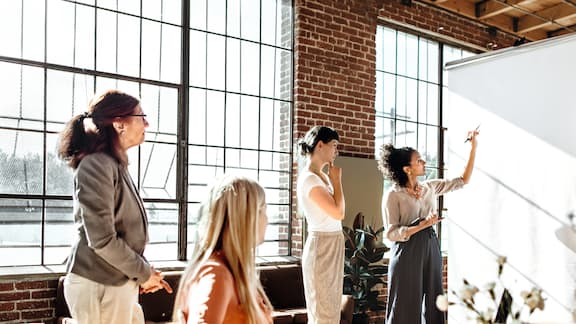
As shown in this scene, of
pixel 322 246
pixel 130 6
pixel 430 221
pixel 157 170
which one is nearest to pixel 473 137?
pixel 430 221

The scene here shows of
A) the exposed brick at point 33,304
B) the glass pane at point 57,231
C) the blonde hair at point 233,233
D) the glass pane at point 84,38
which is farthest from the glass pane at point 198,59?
the blonde hair at point 233,233

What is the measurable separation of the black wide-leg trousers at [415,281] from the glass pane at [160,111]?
2.18 m

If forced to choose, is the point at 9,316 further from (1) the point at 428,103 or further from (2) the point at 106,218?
(1) the point at 428,103

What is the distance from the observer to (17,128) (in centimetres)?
428

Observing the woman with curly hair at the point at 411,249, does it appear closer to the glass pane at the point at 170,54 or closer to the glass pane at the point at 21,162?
the glass pane at the point at 170,54

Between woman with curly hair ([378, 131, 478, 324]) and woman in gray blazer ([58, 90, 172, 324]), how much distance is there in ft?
6.54

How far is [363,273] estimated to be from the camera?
17.8 feet

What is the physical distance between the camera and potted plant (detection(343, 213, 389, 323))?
5.36 meters

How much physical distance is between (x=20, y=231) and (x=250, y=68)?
2.51m

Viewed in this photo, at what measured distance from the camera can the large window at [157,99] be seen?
4309mm

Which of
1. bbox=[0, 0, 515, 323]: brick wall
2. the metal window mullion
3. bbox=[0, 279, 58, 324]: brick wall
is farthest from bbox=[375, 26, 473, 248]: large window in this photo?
bbox=[0, 279, 58, 324]: brick wall

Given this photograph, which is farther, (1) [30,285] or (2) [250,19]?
(2) [250,19]

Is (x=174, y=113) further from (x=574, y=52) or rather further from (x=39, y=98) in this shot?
(x=574, y=52)

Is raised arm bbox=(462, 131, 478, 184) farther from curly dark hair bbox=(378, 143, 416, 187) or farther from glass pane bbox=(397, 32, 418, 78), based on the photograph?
glass pane bbox=(397, 32, 418, 78)
